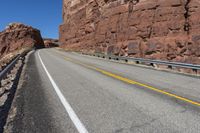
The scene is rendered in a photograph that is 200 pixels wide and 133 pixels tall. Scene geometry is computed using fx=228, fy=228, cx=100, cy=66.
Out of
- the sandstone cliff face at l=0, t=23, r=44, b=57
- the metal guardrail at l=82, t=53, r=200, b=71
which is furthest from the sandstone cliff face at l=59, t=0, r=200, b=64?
the sandstone cliff face at l=0, t=23, r=44, b=57

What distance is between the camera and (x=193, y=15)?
70.1 ft

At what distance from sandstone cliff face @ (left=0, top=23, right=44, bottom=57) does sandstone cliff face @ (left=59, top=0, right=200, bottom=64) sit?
85.7 m

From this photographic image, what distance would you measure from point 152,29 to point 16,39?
4211 inches

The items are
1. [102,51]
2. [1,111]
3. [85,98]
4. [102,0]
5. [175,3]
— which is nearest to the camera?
[1,111]

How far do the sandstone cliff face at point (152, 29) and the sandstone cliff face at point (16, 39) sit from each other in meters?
85.7

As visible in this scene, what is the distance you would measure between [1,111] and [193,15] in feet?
65.2

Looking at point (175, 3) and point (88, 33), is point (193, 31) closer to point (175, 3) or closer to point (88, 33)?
point (175, 3)

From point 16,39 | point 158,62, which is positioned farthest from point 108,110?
point 16,39

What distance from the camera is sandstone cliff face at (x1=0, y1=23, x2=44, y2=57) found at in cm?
11647

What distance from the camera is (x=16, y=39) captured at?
394 ft

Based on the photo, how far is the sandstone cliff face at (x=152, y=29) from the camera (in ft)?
69.6

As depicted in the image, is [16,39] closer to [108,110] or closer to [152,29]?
[152,29]

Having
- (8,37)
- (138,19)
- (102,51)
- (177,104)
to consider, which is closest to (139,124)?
(177,104)

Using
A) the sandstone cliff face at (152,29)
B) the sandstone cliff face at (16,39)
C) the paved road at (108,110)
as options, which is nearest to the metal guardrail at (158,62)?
the sandstone cliff face at (152,29)
